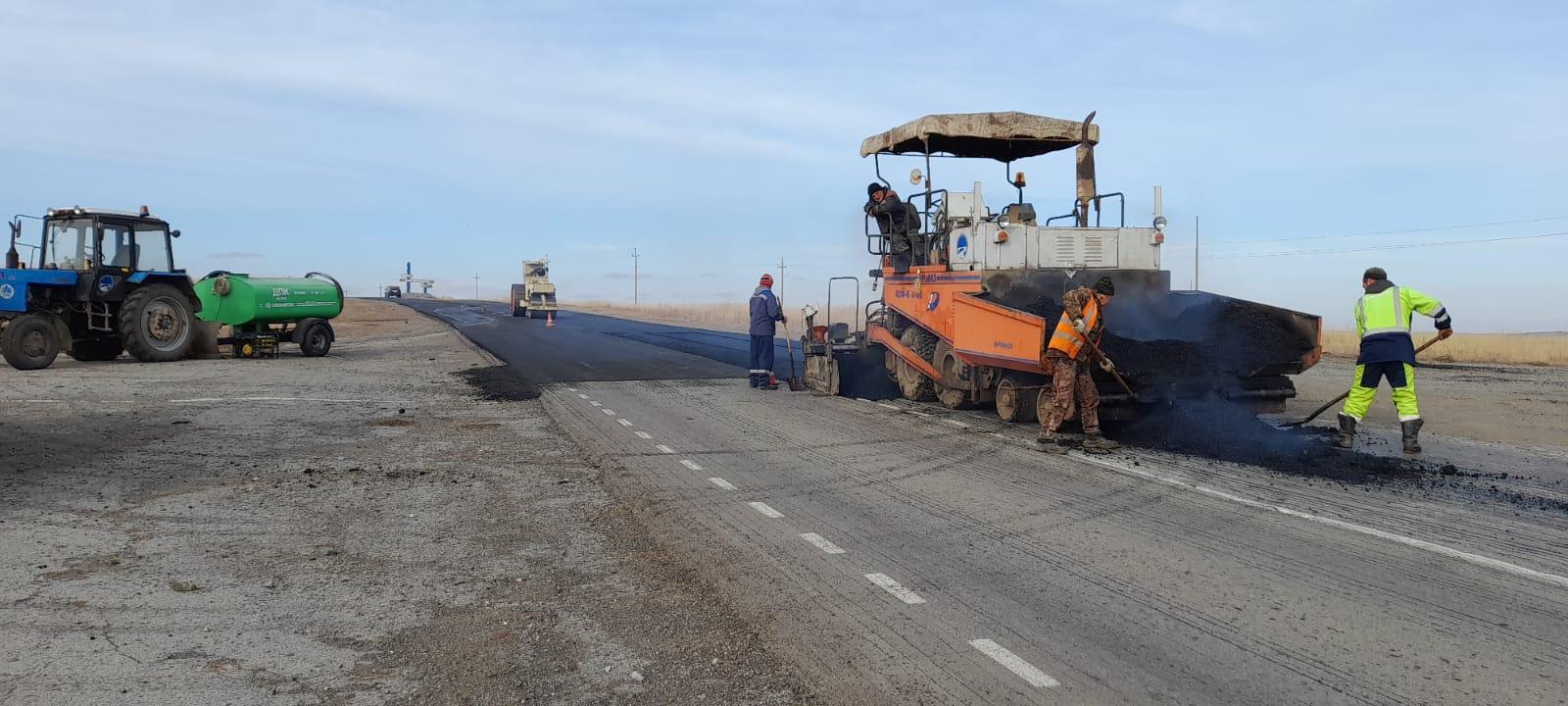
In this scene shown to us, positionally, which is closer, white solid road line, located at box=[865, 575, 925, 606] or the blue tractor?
white solid road line, located at box=[865, 575, 925, 606]

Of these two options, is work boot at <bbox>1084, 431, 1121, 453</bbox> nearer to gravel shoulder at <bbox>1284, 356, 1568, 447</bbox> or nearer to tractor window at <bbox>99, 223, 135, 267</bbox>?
gravel shoulder at <bbox>1284, 356, 1568, 447</bbox>

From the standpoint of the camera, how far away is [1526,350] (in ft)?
82.7

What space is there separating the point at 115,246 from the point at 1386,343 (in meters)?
19.3

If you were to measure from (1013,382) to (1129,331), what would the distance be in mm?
1418

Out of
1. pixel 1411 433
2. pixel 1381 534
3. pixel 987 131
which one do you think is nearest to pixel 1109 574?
pixel 1381 534

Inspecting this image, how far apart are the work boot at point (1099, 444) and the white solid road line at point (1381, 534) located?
0.80m

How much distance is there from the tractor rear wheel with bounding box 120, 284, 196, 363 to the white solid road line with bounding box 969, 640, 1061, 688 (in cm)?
1848

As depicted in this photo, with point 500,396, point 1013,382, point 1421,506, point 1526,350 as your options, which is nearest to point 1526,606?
point 1421,506

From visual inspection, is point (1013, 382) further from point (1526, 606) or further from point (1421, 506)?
point (1526, 606)

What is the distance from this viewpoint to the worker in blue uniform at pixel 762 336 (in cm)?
1553

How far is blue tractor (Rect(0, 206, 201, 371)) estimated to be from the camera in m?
17.2

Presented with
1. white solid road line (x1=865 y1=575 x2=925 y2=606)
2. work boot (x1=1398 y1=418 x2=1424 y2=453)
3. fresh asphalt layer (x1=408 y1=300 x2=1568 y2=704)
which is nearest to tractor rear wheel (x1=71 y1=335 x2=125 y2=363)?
fresh asphalt layer (x1=408 y1=300 x2=1568 y2=704)

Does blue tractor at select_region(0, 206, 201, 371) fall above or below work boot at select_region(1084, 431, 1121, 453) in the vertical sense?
above

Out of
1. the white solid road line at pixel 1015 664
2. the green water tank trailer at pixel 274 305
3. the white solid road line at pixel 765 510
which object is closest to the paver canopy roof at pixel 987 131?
the white solid road line at pixel 765 510
